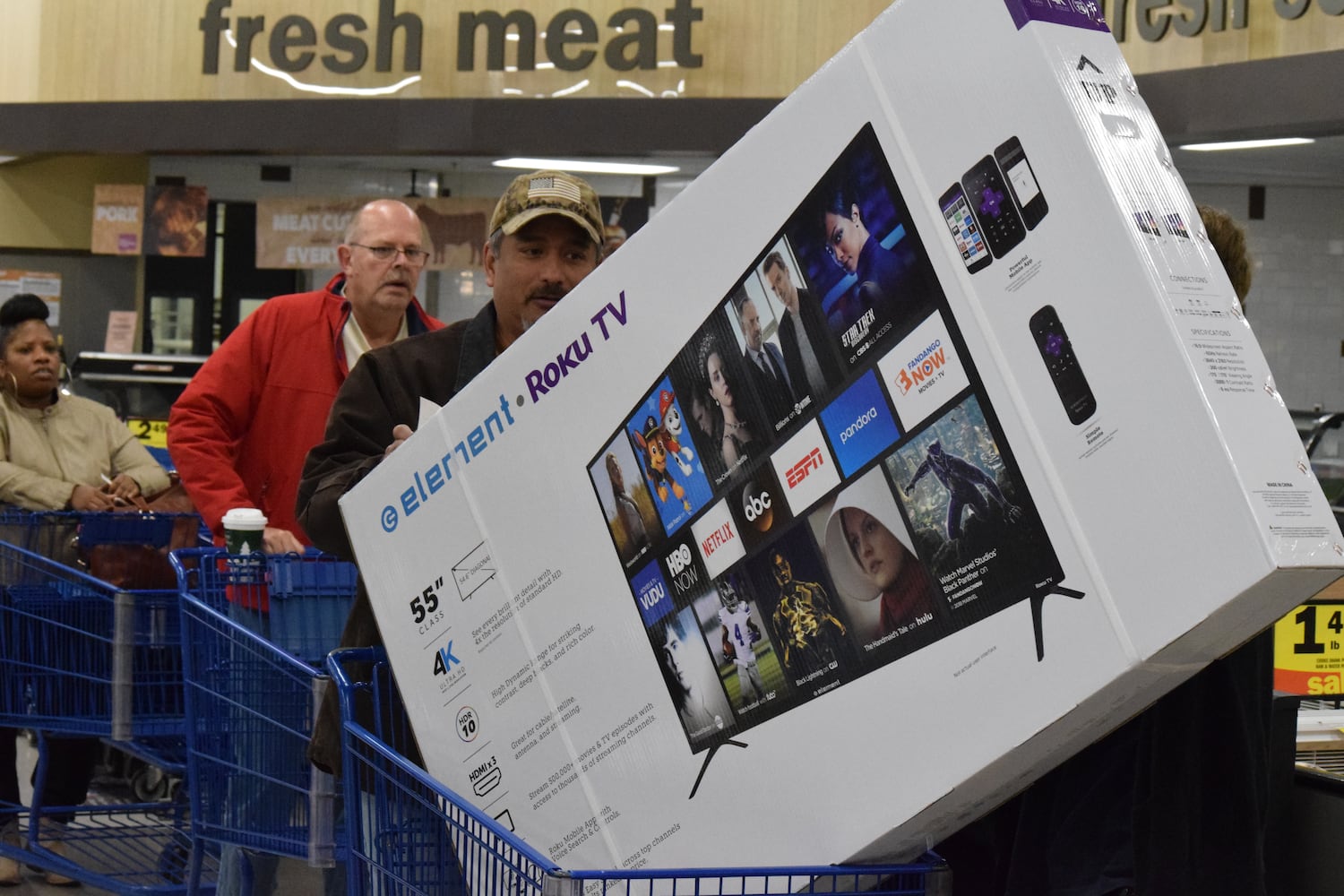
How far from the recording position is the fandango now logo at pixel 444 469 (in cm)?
186

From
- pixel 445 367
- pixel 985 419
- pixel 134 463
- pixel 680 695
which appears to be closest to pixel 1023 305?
pixel 985 419

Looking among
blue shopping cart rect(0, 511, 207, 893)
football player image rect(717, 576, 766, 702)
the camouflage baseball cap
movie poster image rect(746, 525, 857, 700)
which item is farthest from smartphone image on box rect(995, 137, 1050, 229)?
blue shopping cart rect(0, 511, 207, 893)

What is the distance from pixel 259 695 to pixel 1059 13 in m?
2.04

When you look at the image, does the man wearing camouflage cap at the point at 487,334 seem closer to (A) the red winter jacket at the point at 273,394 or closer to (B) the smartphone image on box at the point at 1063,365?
(B) the smartphone image on box at the point at 1063,365

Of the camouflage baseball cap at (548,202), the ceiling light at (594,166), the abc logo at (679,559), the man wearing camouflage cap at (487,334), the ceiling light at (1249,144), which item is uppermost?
the ceiling light at (594,166)

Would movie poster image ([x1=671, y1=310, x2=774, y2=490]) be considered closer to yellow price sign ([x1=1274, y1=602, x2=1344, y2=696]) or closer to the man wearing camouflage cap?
the man wearing camouflage cap

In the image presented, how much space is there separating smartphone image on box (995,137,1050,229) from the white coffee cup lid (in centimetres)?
238

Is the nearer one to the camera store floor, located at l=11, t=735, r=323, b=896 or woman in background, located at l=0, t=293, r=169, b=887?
store floor, located at l=11, t=735, r=323, b=896

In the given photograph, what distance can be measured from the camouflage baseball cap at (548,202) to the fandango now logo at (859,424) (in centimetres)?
112

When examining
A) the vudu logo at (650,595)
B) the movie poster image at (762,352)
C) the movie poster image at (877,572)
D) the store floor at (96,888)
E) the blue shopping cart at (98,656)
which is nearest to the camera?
the movie poster image at (877,572)

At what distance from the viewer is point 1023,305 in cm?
134

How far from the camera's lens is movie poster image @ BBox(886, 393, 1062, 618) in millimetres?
Result: 1333

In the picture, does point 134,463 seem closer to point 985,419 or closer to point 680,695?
point 680,695

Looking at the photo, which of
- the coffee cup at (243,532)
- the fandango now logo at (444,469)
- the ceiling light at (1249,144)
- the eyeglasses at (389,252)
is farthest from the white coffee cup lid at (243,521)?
the ceiling light at (1249,144)
